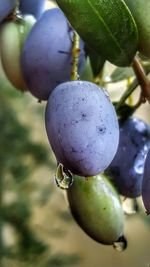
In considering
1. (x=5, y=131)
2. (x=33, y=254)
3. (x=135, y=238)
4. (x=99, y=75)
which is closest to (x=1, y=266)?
(x=33, y=254)

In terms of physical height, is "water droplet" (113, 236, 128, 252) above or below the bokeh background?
above

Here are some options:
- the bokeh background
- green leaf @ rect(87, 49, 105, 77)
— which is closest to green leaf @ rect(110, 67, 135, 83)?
green leaf @ rect(87, 49, 105, 77)

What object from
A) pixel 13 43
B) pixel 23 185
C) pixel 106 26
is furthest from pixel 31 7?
pixel 23 185

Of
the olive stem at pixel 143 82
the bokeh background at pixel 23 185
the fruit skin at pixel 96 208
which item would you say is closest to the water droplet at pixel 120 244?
the fruit skin at pixel 96 208

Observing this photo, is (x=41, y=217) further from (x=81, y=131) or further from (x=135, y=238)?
(x=81, y=131)

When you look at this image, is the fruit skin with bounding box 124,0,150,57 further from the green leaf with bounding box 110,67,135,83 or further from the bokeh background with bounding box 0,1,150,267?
the bokeh background with bounding box 0,1,150,267

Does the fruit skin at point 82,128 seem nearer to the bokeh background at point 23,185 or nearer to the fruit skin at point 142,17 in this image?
the fruit skin at point 142,17
